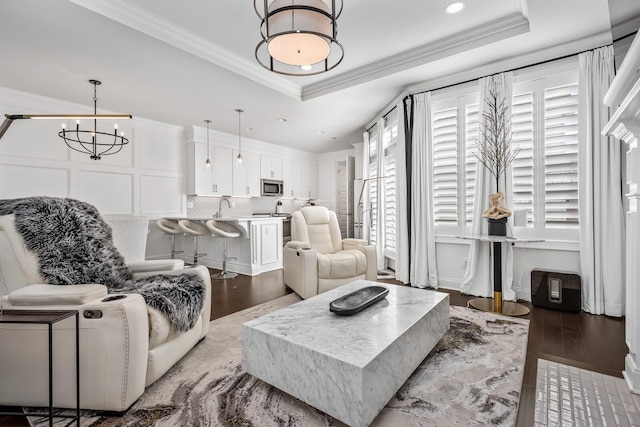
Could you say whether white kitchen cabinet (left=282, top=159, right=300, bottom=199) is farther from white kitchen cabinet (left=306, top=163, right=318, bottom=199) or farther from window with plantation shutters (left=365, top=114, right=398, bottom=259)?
window with plantation shutters (left=365, top=114, right=398, bottom=259)

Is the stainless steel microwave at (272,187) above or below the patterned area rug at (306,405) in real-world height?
above

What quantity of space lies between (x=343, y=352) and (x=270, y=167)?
246 inches

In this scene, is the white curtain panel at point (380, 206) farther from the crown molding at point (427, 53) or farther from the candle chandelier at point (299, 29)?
the candle chandelier at point (299, 29)

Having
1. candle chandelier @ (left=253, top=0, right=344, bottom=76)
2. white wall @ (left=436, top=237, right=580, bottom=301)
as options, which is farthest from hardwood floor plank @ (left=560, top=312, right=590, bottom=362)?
candle chandelier @ (left=253, top=0, right=344, bottom=76)

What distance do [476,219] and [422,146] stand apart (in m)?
1.12

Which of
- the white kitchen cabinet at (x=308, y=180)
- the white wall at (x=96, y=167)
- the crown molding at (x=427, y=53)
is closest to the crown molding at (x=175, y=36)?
the crown molding at (x=427, y=53)

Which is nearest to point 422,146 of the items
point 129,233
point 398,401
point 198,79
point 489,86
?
point 489,86

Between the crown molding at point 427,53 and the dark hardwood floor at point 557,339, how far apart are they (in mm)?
2603

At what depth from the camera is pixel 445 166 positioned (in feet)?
12.6

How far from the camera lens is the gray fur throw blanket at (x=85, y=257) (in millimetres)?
1716

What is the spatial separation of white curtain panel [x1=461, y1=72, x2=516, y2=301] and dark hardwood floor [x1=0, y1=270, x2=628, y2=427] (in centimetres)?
21

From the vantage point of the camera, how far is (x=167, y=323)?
5.64 ft

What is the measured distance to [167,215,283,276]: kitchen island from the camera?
15.5 feet

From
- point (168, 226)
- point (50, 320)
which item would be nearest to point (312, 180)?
point (168, 226)
